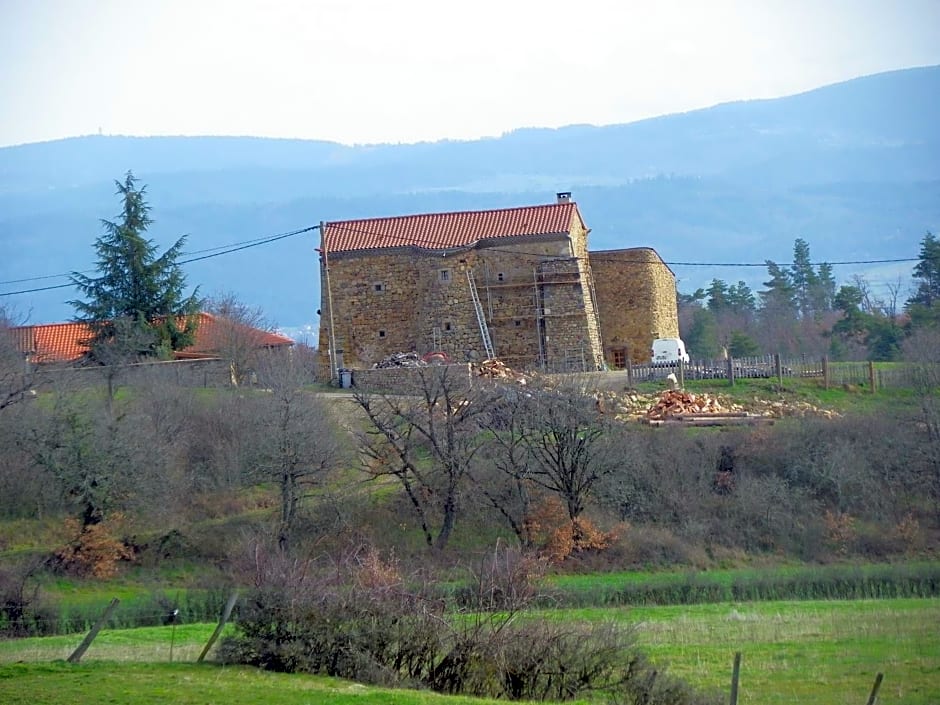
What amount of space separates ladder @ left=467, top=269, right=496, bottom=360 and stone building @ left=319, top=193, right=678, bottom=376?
0.04 m

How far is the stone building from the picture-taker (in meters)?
45.5

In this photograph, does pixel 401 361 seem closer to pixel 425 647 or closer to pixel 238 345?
Answer: pixel 238 345

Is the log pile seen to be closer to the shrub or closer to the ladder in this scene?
the ladder

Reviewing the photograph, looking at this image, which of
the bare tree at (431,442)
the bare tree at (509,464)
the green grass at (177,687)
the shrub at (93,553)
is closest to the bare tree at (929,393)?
the bare tree at (509,464)

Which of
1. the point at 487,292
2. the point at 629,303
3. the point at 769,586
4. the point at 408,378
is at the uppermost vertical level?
the point at 487,292

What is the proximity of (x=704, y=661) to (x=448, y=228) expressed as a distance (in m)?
30.4

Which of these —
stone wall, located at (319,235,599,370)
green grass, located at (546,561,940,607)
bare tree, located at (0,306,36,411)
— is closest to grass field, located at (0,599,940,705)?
green grass, located at (546,561,940,607)

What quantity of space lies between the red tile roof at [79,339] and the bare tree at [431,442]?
48.5 feet

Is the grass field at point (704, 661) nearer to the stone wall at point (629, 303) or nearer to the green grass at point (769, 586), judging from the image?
the green grass at point (769, 586)

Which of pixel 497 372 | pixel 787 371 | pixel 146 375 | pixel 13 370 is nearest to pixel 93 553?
pixel 13 370

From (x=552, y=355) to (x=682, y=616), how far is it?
21.8 m

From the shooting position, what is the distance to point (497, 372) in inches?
1609

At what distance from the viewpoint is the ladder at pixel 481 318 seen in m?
45.2

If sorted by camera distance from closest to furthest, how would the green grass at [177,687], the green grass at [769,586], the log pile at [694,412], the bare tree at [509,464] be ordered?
the green grass at [177,687]
the green grass at [769,586]
the bare tree at [509,464]
the log pile at [694,412]
